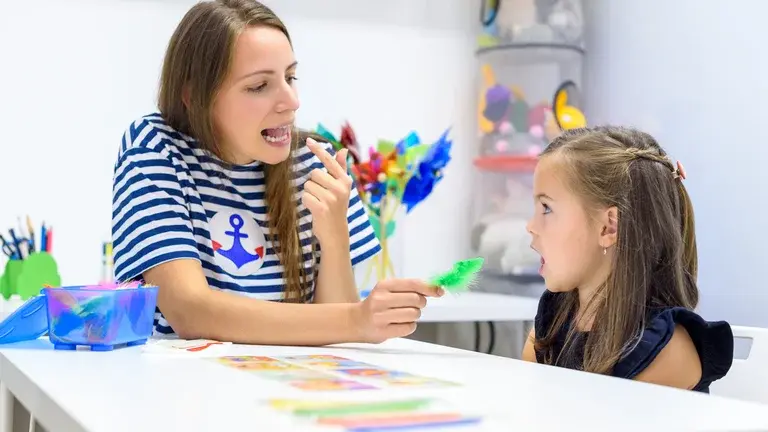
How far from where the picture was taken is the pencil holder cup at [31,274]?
79.0 inches

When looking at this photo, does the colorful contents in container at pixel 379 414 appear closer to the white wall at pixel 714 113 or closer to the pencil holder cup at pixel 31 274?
the pencil holder cup at pixel 31 274

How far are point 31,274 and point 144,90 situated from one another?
601 mm

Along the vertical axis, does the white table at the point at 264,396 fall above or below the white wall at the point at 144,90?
below

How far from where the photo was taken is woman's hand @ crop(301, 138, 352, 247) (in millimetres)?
1363

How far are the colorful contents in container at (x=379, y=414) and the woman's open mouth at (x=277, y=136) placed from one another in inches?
30.7

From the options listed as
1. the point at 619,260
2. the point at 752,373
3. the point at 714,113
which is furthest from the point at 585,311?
the point at 714,113

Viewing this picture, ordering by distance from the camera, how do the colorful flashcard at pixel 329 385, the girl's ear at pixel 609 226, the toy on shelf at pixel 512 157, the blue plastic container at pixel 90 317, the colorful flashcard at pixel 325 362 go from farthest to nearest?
1. the toy on shelf at pixel 512 157
2. the girl's ear at pixel 609 226
3. the blue plastic container at pixel 90 317
4. the colorful flashcard at pixel 325 362
5. the colorful flashcard at pixel 329 385

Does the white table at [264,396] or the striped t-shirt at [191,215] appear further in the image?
the striped t-shirt at [191,215]

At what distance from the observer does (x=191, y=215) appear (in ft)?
4.43

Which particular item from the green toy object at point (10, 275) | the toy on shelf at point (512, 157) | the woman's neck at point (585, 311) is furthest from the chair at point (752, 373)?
the green toy object at point (10, 275)

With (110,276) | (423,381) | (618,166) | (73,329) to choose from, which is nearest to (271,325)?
(73,329)

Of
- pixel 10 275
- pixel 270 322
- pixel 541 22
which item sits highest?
pixel 541 22

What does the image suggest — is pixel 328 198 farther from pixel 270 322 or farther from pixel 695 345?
pixel 695 345

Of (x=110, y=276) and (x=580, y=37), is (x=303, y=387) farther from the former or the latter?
(x=580, y=37)
